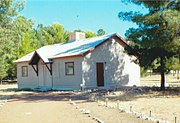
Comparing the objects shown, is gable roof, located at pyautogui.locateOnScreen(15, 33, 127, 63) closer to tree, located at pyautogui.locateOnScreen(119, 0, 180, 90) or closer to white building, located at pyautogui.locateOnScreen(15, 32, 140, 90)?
white building, located at pyautogui.locateOnScreen(15, 32, 140, 90)

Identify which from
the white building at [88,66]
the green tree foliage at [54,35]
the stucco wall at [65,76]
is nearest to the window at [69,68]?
the white building at [88,66]

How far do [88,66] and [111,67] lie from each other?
7.64ft

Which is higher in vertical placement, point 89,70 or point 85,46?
point 85,46

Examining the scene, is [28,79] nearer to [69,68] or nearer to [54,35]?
[69,68]

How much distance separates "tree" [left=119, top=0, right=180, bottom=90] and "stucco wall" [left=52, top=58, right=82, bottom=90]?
17.7ft

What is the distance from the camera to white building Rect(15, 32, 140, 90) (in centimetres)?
2380

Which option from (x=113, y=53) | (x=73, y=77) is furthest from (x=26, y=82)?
(x=113, y=53)

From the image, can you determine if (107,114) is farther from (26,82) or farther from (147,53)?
(26,82)

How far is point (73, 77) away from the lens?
79.5 ft

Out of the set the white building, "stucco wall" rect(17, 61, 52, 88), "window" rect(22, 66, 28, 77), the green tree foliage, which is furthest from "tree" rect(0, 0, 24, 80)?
the green tree foliage

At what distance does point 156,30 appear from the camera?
60.2 feet

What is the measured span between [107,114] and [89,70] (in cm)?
1300

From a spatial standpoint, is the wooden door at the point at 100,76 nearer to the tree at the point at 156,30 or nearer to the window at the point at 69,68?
the window at the point at 69,68

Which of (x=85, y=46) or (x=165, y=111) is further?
(x=85, y=46)
